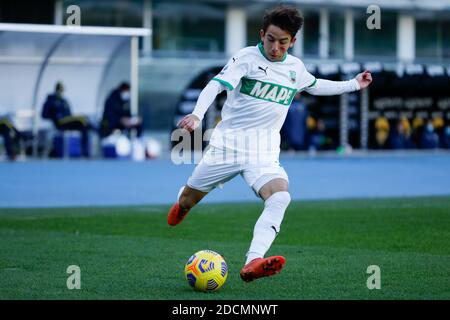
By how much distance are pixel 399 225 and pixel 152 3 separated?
99.9 ft

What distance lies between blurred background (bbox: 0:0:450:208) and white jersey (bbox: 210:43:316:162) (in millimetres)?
12858

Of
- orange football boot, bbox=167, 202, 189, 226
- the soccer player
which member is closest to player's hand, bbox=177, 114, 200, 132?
the soccer player

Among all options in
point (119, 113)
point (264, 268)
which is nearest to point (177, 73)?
point (119, 113)

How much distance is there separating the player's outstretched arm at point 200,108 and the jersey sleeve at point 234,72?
6cm

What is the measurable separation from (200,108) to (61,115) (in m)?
21.1

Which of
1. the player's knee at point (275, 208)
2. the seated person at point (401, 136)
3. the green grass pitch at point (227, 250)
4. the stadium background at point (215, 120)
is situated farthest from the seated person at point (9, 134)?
the player's knee at point (275, 208)

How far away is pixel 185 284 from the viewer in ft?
29.8

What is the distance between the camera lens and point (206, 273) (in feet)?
28.3

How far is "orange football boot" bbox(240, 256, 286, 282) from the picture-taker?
8.21 meters

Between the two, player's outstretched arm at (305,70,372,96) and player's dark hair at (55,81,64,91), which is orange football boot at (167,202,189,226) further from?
player's dark hair at (55,81,64,91)

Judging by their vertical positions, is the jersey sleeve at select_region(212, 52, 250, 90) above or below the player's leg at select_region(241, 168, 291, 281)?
above
